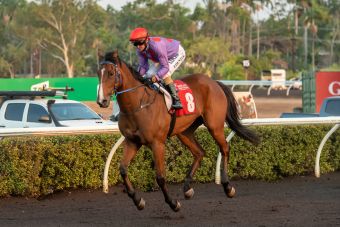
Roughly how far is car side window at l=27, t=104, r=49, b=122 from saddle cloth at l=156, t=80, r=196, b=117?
6.85 meters

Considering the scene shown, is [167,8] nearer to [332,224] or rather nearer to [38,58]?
[38,58]

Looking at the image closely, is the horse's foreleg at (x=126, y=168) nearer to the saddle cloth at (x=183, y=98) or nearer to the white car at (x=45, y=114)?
the saddle cloth at (x=183, y=98)

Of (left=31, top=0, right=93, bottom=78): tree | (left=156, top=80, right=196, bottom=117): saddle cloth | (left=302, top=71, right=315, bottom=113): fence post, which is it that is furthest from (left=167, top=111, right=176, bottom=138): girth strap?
(left=31, top=0, right=93, bottom=78): tree

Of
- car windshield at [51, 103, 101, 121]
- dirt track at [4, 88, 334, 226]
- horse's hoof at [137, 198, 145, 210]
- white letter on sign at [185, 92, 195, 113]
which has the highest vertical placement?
white letter on sign at [185, 92, 195, 113]

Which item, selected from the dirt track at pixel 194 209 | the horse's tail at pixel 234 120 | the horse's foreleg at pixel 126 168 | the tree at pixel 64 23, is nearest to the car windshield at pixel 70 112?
the dirt track at pixel 194 209

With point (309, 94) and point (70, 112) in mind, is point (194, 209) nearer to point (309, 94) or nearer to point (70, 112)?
point (70, 112)

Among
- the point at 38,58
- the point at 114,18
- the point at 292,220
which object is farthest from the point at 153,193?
the point at 114,18

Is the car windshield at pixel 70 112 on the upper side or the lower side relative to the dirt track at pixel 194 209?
upper

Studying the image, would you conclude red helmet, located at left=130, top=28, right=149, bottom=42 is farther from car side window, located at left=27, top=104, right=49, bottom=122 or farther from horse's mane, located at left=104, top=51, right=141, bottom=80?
car side window, located at left=27, top=104, right=49, bottom=122

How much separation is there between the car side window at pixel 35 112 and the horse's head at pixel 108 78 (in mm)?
7715

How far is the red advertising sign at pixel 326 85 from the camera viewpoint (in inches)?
1094

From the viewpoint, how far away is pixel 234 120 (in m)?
11.0

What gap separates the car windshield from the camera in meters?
16.5

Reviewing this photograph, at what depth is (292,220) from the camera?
8.45 metres
